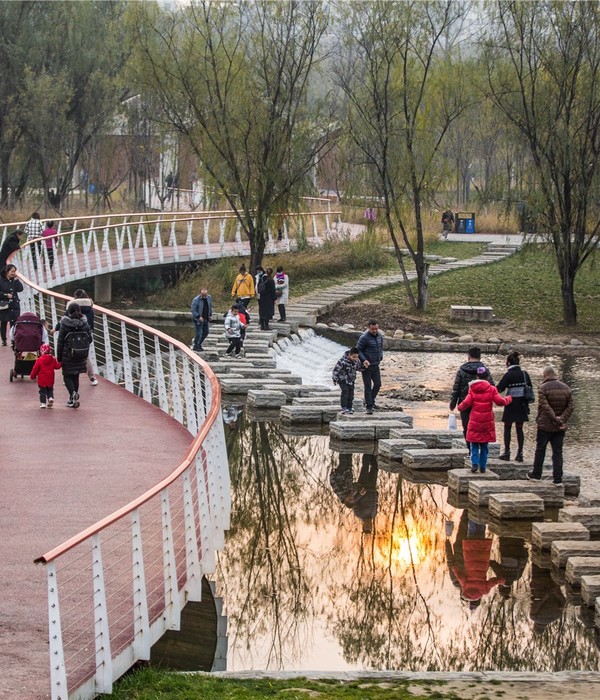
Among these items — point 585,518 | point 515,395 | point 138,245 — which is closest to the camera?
point 585,518

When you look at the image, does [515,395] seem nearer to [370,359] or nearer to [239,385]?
[370,359]

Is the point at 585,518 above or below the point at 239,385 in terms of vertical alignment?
below

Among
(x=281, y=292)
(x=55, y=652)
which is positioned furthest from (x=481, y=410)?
(x=281, y=292)

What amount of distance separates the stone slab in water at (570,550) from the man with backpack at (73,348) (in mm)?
6437

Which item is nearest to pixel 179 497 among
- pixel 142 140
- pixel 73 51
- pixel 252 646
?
pixel 252 646

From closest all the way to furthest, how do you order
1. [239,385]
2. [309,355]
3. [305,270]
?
[239,385], [309,355], [305,270]

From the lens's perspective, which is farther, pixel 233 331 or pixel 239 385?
pixel 233 331

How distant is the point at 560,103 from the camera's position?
3231 centimetres

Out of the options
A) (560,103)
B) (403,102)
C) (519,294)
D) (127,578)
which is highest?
(403,102)

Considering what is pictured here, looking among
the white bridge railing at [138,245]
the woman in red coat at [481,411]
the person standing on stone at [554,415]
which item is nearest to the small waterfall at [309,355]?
the white bridge railing at [138,245]

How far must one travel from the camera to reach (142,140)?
52938 millimetres

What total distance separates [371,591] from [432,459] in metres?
5.52

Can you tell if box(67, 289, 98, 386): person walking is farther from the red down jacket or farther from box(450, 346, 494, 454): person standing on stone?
the red down jacket

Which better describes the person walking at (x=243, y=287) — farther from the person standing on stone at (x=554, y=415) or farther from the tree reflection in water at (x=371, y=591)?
the person standing on stone at (x=554, y=415)
